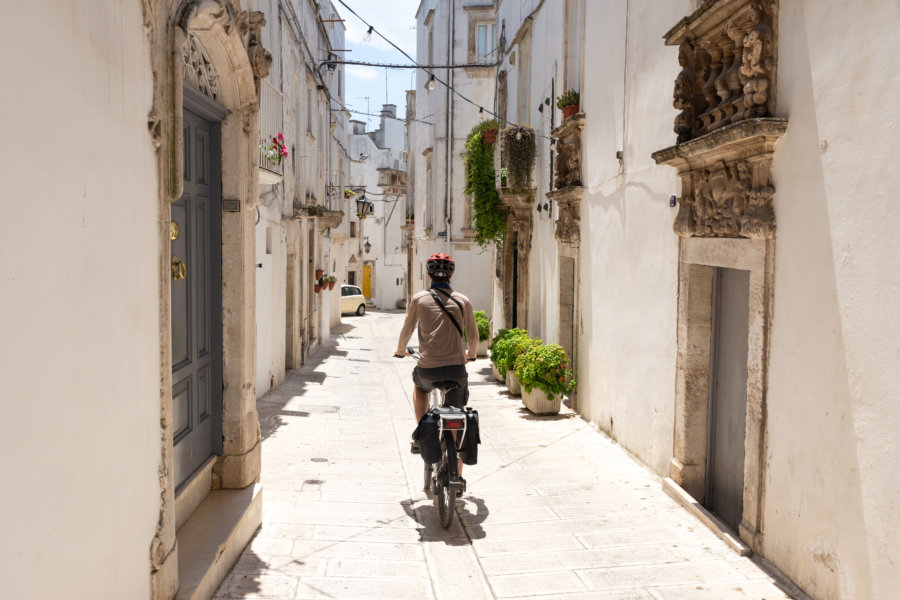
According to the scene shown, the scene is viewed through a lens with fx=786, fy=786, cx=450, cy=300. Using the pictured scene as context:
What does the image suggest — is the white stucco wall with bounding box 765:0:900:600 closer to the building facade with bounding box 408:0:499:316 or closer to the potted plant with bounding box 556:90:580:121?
the potted plant with bounding box 556:90:580:121

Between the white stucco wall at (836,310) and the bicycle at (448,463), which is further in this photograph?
the bicycle at (448,463)

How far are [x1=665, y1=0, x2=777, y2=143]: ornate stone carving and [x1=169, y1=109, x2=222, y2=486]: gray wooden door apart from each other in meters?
3.73

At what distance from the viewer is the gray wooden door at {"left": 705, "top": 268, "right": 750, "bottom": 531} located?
610 centimetres

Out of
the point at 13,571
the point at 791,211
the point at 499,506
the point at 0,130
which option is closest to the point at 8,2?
the point at 0,130

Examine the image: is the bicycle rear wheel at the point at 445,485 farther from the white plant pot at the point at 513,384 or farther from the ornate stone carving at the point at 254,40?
the white plant pot at the point at 513,384

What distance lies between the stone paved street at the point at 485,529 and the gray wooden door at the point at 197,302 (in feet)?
2.77

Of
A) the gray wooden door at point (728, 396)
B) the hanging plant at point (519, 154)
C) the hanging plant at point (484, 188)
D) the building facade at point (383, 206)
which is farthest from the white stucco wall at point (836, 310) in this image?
the building facade at point (383, 206)

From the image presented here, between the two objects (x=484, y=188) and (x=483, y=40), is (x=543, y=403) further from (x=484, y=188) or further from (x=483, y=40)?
(x=483, y=40)

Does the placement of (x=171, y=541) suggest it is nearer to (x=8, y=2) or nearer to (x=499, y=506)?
(x=8, y=2)

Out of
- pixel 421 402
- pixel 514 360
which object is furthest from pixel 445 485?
pixel 514 360

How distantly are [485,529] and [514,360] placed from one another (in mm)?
6816

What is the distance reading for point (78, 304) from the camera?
2734 millimetres

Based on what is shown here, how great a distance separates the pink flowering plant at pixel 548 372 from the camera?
10.7 metres

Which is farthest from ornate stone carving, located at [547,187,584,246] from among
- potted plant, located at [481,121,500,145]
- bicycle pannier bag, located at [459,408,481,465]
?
potted plant, located at [481,121,500,145]
